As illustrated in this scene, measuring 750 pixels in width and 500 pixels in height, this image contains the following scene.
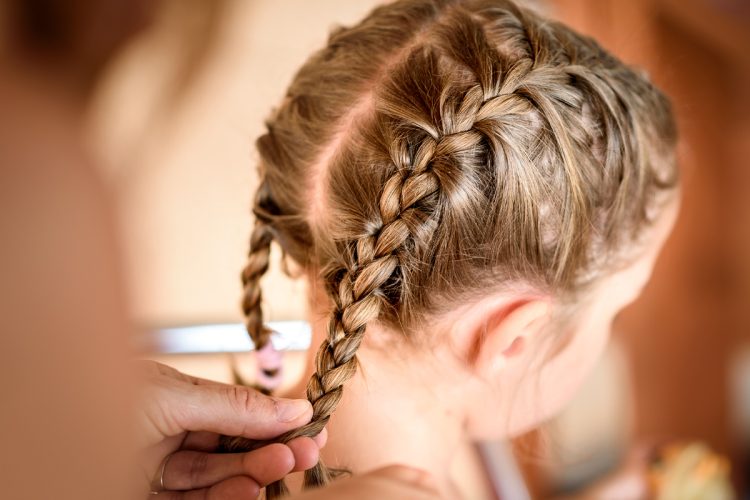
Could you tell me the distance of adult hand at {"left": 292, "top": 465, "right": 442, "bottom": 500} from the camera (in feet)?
1.65

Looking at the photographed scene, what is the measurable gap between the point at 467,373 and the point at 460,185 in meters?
0.22

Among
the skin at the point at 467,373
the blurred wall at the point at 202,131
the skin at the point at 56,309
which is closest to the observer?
the skin at the point at 56,309

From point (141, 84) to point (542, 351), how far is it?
71 cm

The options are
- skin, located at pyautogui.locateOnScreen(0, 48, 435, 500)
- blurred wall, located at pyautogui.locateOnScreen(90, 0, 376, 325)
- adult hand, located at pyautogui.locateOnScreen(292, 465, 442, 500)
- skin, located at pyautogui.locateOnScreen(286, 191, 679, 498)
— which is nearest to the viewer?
skin, located at pyautogui.locateOnScreen(0, 48, 435, 500)

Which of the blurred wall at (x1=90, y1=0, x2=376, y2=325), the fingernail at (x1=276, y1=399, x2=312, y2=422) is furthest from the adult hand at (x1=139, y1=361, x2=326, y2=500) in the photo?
the blurred wall at (x1=90, y1=0, x2=376, y2=325)

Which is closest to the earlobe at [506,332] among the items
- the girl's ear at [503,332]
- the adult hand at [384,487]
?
the girl's ear at [503,332]

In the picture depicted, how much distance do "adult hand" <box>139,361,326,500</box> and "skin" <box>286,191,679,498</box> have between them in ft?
0.14

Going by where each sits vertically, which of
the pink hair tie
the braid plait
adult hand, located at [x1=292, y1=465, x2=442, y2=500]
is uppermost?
the braid plait

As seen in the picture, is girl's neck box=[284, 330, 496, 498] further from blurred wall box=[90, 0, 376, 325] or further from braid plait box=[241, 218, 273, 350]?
blurred wall box=[90, 0, 376, 325]

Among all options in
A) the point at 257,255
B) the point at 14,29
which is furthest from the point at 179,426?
the point at 14,29

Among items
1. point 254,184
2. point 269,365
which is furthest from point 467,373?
point 254,184

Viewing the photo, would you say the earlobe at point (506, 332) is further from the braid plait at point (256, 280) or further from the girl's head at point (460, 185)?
the braid plait at point (256, 280)

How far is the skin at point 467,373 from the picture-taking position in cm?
62

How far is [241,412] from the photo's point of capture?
54 cm
